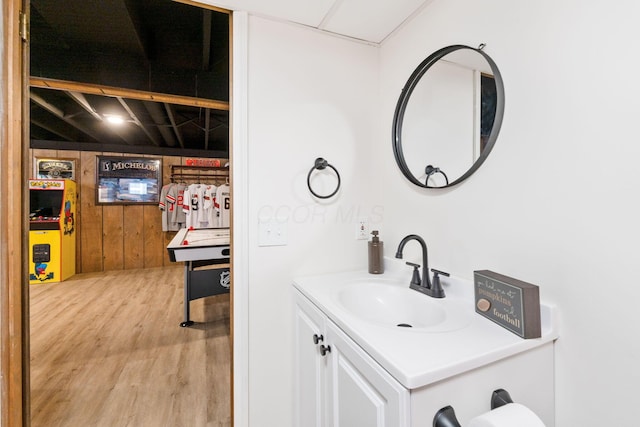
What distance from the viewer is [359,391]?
83 centimetres

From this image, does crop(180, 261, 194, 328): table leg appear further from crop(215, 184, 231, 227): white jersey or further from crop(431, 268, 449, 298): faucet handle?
crop(431, 268, 449, 298): faucet handle

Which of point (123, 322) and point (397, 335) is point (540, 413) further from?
point (123, 322)

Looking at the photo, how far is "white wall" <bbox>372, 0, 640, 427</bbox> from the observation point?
707 mm

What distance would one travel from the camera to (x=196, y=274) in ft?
9.36

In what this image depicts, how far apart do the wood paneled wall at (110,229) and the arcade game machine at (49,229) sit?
15.0 inches

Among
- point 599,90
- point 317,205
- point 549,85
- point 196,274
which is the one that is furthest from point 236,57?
point 196,274

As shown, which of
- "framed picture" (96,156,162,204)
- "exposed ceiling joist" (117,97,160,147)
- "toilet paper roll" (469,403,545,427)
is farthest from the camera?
"framed picture" (96,156,162,204)

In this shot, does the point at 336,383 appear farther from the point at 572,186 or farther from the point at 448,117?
the point at 448,117

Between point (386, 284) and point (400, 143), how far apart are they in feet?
2.38

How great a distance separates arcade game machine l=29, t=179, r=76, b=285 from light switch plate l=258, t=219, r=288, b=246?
450 cm

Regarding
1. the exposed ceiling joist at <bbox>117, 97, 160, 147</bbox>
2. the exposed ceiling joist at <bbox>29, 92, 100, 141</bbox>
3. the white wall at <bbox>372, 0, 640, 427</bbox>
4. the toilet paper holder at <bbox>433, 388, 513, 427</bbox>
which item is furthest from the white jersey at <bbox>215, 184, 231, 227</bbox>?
the toilet paper holder at <bbox>433, 388, 513, 427</bbox>

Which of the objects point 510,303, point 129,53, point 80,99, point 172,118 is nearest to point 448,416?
point 510,303

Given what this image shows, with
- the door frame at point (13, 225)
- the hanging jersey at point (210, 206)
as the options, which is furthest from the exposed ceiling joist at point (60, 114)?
the door frame at point (13, 225)

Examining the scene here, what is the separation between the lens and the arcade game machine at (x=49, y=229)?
4.04 m
